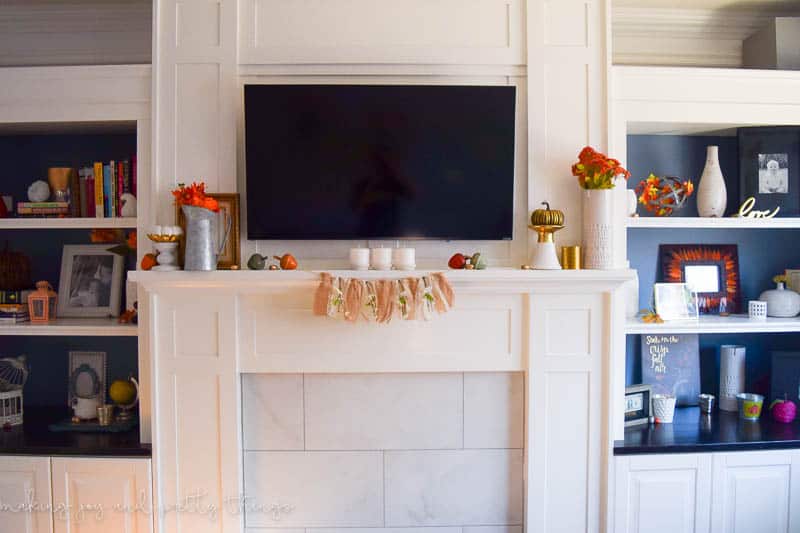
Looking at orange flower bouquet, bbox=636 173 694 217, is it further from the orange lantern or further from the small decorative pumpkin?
the orange lantern

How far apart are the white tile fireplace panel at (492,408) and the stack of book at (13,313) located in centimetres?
201

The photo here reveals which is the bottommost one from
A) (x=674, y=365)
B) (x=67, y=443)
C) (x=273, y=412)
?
(x=67, y=443)

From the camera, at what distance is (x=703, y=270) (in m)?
2.77

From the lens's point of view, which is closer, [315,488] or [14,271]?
[315,488]

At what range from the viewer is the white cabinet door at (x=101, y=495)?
2.26 meters

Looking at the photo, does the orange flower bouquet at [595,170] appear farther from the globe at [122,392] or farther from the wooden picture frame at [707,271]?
the globe at [122,392]

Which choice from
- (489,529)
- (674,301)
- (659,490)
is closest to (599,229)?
(674,301)

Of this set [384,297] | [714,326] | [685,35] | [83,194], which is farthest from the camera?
[685,35]

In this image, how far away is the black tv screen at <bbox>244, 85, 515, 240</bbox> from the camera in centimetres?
223

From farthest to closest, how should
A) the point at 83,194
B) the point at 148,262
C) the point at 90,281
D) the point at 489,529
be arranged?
the point at 90,281, the point at 83,194, the point at 489,529, the point at 148,262

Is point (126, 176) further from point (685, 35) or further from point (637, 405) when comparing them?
point (685, 35)

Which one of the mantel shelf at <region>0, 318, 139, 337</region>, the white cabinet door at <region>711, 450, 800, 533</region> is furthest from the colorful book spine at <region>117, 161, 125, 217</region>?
the white cabinet door at <region>711, 450, 800, 533</region>

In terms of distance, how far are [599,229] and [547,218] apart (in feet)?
0.72

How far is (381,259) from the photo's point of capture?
7.22 ft
